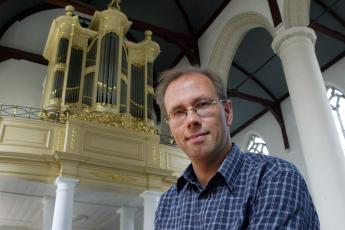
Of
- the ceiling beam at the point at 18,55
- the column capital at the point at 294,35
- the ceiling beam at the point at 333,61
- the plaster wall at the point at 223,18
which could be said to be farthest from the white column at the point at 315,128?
the ceiling beam at the point at 18,55

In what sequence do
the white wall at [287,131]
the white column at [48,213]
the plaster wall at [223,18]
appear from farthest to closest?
1. the white wall at [287,131]
2. the plaster wall at [223,18]
3. the white column at [48,213]

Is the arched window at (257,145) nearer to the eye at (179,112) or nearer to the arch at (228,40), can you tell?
the arch at (228,40)

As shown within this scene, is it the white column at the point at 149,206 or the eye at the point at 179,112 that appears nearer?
the eye at the point at 179,112

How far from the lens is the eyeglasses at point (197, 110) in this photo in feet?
4.14

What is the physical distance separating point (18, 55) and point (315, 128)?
27.4 feet

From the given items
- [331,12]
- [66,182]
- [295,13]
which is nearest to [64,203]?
[66,182]

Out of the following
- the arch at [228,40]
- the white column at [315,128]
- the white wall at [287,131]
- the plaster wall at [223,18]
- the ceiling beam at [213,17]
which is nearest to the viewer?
the white column at [315,128]

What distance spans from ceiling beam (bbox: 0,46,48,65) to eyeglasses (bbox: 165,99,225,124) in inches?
411

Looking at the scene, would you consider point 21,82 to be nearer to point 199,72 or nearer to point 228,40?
point 228,40

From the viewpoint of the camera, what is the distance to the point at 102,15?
916cm

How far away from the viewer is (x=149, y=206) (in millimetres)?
7020

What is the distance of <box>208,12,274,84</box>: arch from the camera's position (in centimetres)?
928

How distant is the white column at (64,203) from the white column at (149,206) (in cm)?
131

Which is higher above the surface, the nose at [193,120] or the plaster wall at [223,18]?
the plaster wall at [223,18]
